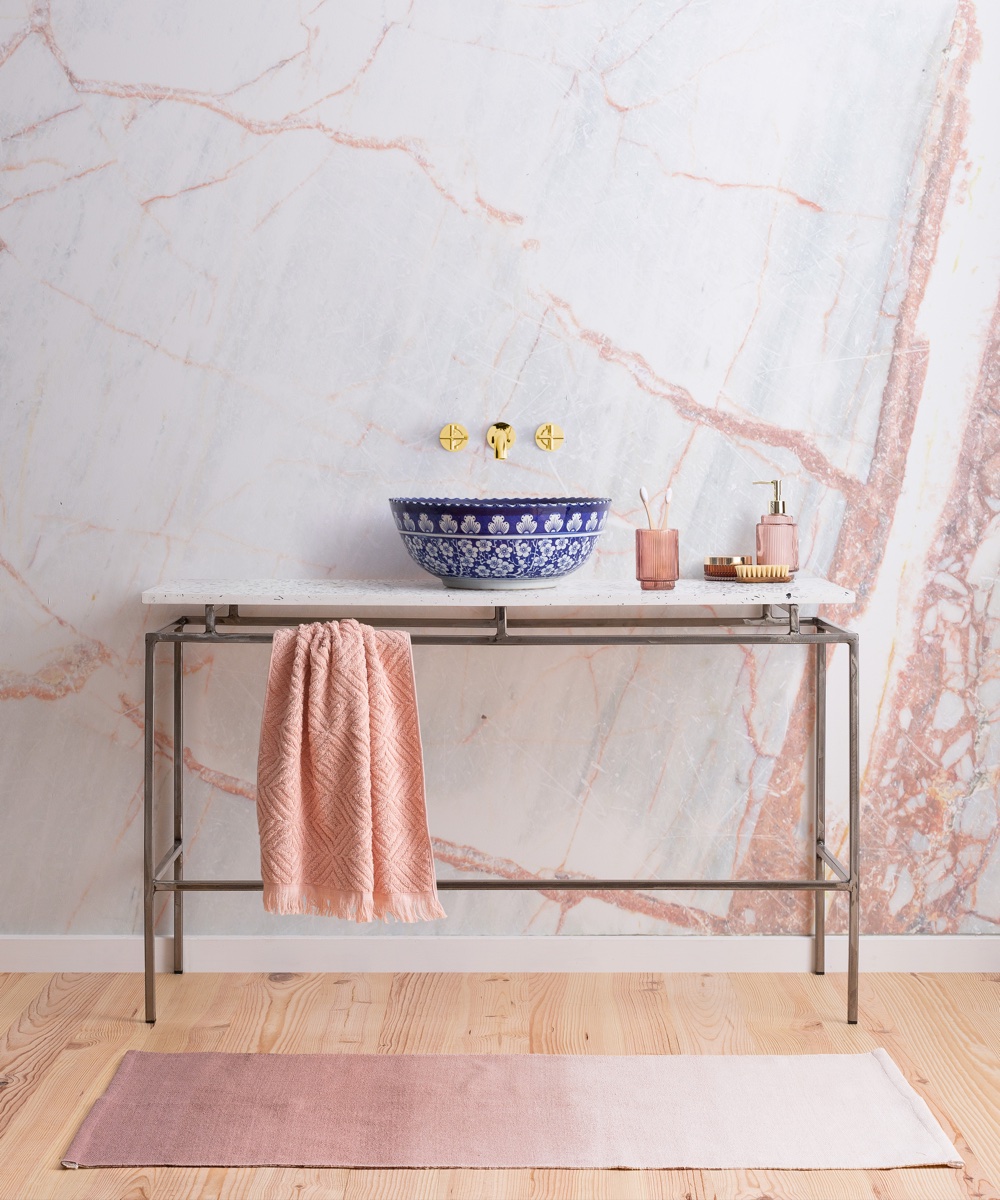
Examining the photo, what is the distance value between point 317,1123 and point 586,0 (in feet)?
6.27

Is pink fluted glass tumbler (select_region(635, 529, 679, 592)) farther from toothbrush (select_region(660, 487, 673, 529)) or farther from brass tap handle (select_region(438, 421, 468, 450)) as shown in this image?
brass tap handle (select_region(438, 421, 468, 450))

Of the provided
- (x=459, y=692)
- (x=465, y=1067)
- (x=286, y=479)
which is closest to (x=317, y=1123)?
(x=465, y=1067)

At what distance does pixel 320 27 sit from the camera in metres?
2.05

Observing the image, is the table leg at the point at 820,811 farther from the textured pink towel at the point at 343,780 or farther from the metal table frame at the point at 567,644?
the textured pink towel at the point at 343,780

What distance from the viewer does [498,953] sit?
2.20 meters

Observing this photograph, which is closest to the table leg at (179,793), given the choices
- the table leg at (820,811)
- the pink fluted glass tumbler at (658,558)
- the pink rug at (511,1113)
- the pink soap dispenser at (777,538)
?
the pink rug at (511,1113)

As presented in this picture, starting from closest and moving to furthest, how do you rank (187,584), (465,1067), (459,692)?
(465,1067) < (187,584) < (459,692)

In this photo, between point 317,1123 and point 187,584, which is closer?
point 317,1123

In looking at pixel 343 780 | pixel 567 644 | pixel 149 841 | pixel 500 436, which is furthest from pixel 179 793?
pixel 500 436

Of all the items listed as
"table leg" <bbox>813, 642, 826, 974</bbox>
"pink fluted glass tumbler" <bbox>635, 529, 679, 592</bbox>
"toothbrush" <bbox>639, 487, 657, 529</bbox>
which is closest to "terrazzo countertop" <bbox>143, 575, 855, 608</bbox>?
"pink fluted glass tumbler" <bbox>635, 529, 679, 592</bbox>

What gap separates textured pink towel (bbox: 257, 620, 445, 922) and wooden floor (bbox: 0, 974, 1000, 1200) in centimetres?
28

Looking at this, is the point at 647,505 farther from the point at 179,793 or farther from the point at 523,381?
the point at 179,793

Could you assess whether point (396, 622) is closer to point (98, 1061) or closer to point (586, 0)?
point (98, 1061)

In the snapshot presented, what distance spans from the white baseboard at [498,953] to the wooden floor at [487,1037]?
1.1 inches
